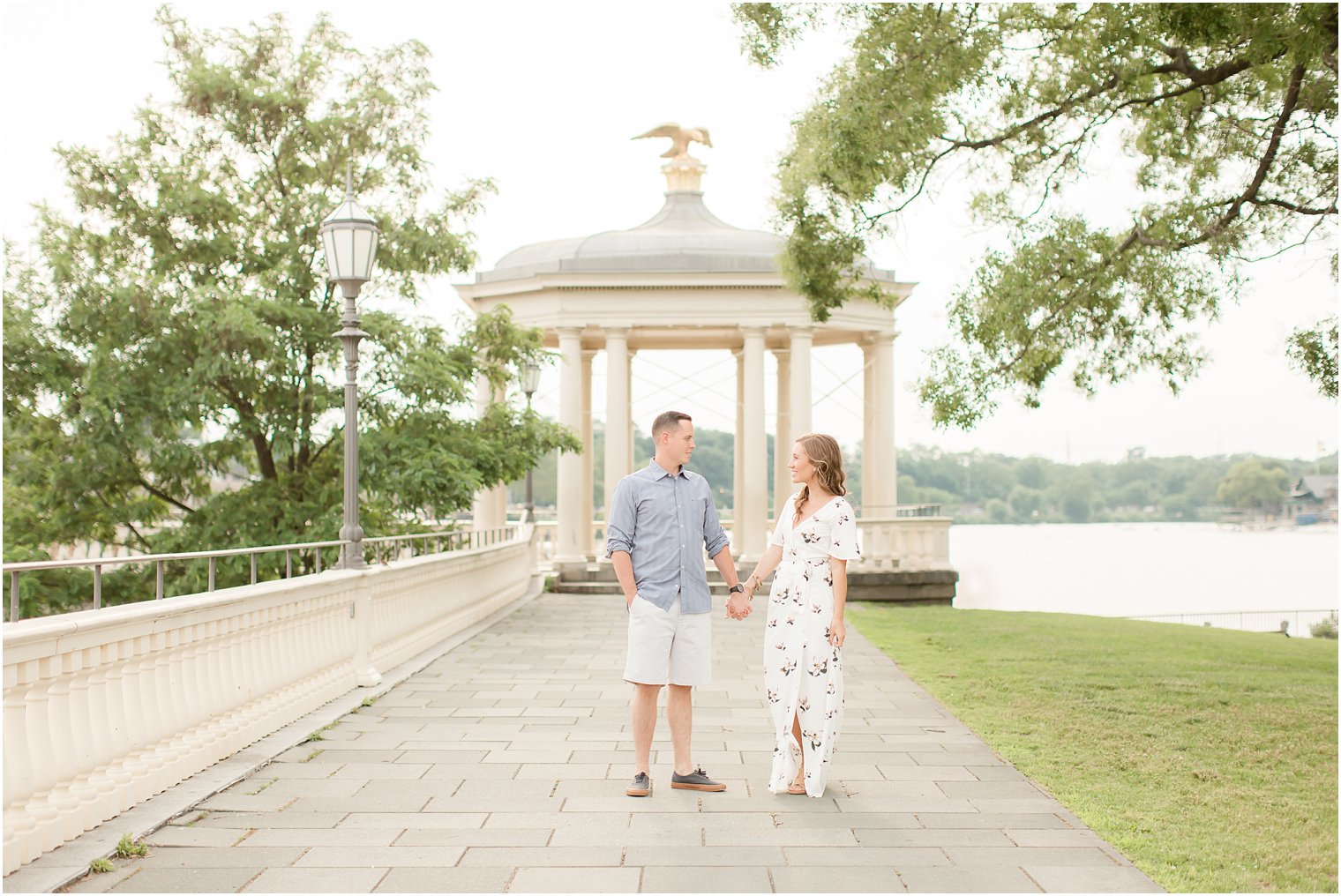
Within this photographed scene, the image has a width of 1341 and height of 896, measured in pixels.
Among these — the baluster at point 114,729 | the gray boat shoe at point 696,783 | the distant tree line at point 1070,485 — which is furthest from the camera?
the distant tree line at point 1070,485

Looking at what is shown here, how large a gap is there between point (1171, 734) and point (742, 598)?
3.82 metres

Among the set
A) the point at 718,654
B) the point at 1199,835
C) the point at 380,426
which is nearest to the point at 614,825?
the point at 1199,835

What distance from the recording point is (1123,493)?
47250mm

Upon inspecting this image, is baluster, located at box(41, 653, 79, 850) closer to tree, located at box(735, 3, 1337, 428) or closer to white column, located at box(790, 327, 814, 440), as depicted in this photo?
tree, located at box(735, 3, 1337, 428)

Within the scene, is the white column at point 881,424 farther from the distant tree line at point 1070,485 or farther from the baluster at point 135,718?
the baluster at point 135,718

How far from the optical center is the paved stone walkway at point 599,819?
17.0 ft

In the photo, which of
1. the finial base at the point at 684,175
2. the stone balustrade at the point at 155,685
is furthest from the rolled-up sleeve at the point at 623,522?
Answer: the finial base at the point at 684,175

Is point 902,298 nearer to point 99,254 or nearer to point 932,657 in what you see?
point 932,657

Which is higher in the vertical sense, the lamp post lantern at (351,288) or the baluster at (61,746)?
the lamp post lantern at (351,288)

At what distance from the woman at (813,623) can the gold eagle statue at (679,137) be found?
22.4m

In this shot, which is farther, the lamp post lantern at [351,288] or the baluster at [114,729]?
the lamp post lantern at [351,288]

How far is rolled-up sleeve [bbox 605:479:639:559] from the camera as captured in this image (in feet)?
22.4

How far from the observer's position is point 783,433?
29000 mm

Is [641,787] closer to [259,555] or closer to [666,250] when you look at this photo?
[259,555]
